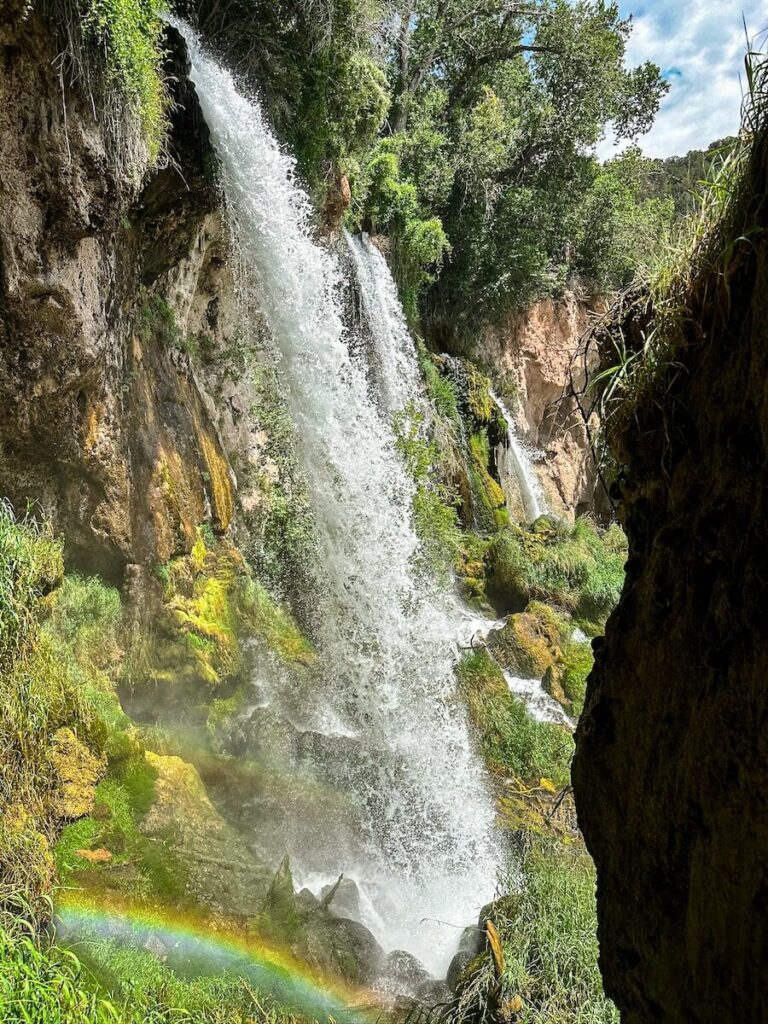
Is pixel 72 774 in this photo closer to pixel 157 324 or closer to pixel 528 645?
pixel 157 324

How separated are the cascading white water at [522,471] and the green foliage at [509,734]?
29.0ft

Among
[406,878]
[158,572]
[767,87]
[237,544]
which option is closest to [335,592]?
[237,544]

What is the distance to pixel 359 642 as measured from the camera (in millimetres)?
9352

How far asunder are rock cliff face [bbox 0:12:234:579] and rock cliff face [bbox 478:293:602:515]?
11550mm

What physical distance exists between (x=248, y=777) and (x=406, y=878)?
1728 mm

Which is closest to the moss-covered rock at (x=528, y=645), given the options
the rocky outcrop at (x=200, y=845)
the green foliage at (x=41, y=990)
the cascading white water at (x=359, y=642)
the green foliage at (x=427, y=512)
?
the cascading white water at (x=359, y=642)

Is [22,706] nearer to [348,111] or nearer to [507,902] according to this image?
[507,902]

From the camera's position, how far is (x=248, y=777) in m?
6.79

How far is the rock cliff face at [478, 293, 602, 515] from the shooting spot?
63.6ft

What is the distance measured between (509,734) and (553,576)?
4673mm

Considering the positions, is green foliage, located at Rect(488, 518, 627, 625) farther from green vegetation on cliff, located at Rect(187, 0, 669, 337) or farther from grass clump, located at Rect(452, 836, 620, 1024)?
grass clump, located at Rect(452, 836, 620, 1024)

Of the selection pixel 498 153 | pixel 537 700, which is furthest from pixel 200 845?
pixel 498 153

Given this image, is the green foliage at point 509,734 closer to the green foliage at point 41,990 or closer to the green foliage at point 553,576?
the green foliage at point 553,576

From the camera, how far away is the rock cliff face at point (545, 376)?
19391mm
